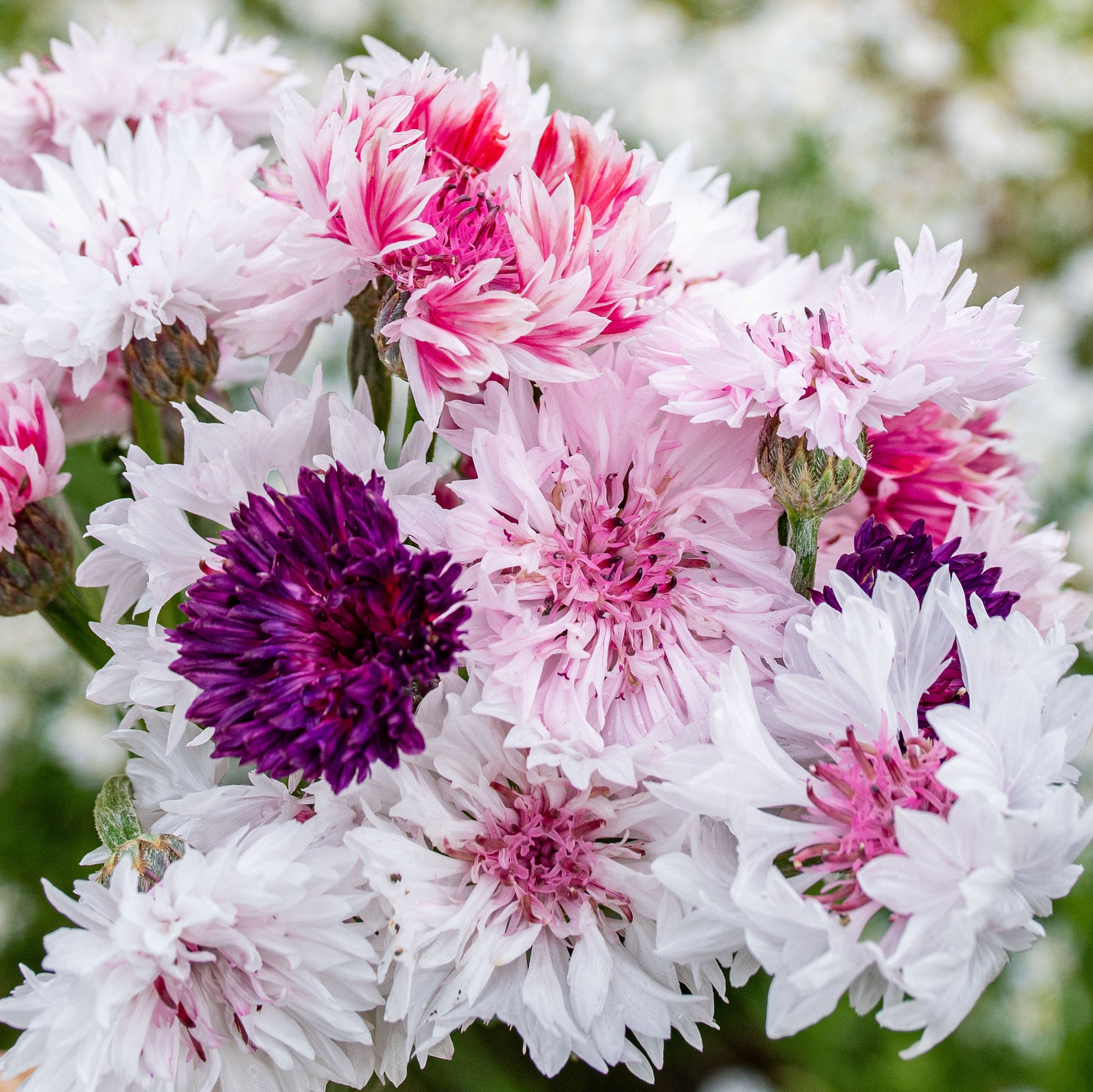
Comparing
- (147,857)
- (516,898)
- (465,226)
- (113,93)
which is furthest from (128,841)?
(113,93)

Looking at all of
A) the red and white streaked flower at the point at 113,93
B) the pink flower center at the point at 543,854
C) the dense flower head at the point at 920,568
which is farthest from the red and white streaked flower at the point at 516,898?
the red and white streaked flower at the point at 113,93

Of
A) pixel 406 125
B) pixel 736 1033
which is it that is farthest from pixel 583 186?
pixel 736 1033

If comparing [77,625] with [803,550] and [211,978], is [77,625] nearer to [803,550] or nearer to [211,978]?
[211,978]

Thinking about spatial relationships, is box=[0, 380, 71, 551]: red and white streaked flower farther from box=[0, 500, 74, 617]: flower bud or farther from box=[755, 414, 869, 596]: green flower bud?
box=[755, 414, 869, 596]: green flower bud

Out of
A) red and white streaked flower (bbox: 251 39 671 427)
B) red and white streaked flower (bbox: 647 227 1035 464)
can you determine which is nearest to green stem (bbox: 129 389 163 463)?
red and white streaked flower (bbox: 251 39 671 427)

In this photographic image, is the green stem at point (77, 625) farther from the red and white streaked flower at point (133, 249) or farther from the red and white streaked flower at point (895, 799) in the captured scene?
the red and white streaked flower at point (895, 799)

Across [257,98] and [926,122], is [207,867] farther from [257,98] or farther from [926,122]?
[926,122]
